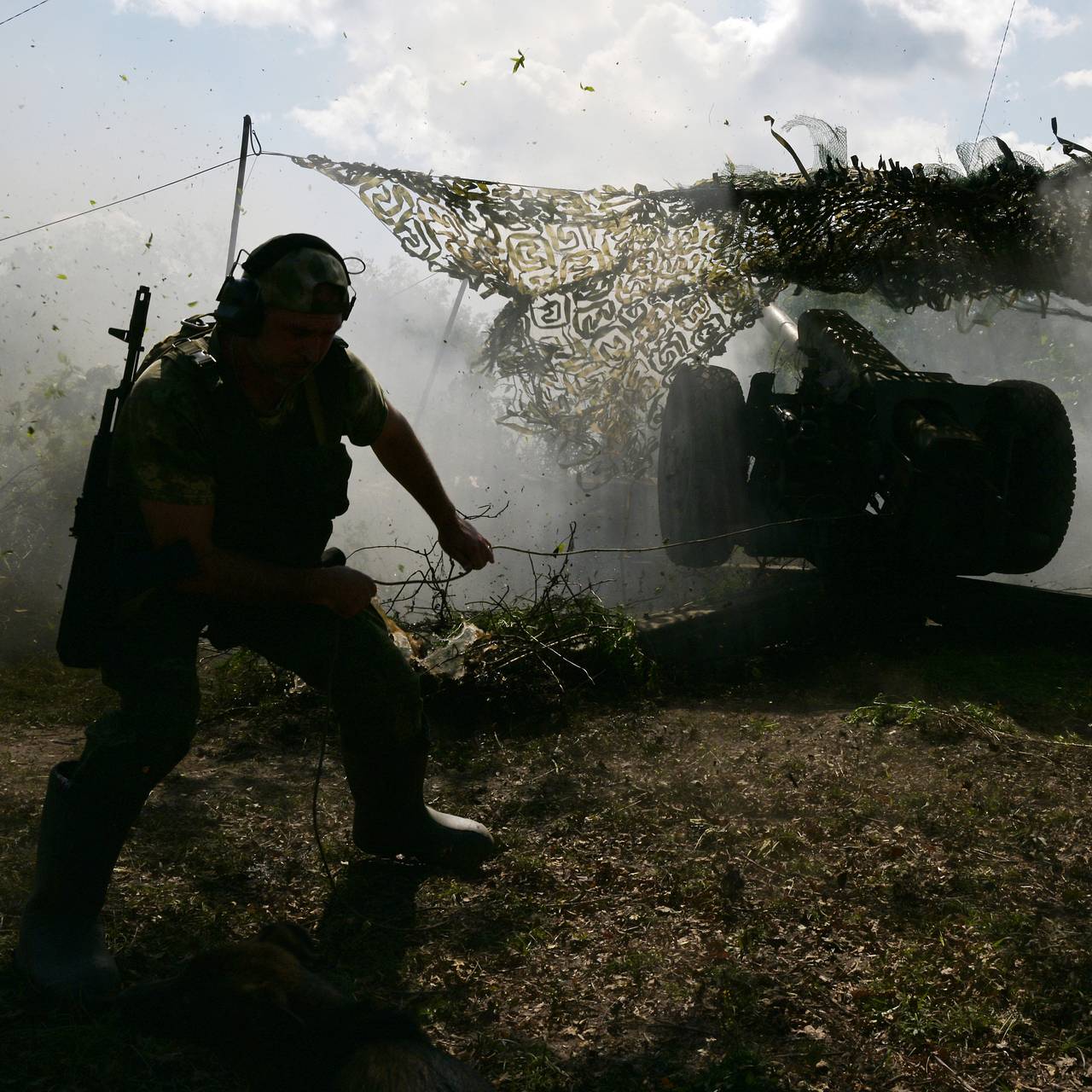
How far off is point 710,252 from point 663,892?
4726 millimetres

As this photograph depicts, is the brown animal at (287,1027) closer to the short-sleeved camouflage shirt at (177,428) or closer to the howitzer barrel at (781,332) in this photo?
the short-sleeved camouflage shirt at (177,428)

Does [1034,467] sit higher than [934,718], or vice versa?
[1034,467]

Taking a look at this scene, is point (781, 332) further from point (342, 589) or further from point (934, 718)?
point (342, 589)

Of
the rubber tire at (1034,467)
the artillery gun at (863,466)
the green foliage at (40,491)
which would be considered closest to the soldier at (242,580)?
the artillery gun at (863,466)

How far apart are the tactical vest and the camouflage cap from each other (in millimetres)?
220

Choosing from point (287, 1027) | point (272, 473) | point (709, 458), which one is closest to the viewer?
point (287, 1027)

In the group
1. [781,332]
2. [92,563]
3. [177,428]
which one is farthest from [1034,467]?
[92,563]

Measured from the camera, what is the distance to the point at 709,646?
18.8ft

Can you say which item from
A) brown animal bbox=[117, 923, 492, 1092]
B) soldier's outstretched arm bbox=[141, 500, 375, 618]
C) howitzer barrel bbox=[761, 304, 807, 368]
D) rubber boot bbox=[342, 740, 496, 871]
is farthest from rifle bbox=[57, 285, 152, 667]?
howitzer barrel bbox=[761, 304, 807, 368]

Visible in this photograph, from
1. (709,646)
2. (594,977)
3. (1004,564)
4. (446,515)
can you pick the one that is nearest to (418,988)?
(594,977)

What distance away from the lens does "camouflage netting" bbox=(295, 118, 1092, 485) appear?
6430mm

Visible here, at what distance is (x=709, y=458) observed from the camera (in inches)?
265

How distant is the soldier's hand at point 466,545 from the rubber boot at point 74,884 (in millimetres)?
1144

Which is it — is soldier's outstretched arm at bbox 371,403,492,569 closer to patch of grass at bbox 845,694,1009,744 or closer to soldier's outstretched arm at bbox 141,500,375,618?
soldier's outstretched arm at bbox 141,500,375,618
